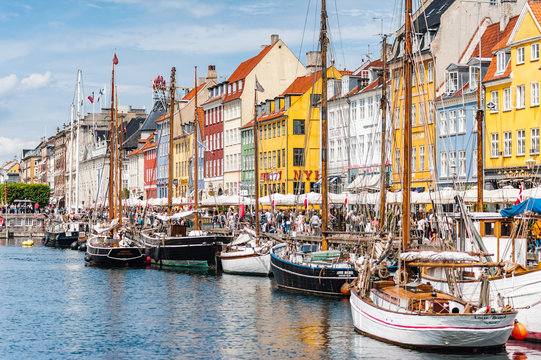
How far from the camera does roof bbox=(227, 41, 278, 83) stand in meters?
113

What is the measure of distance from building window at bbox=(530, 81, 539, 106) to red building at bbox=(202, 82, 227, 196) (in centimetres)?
5922

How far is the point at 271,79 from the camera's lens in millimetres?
113000

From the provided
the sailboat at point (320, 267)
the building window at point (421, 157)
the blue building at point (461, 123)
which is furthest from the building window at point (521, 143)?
the sailboat at point (320, 267)

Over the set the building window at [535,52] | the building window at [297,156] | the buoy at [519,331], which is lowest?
the buoy at [519,331]

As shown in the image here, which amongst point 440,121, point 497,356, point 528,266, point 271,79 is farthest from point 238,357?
point 271,79

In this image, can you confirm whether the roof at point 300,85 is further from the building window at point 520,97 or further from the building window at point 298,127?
the building window at point 520,97

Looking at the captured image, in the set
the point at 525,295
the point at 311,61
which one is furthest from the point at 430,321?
the point at 311,61

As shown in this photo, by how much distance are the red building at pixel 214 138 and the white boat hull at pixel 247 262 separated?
5854cm

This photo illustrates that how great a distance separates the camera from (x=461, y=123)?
7112 centimetres

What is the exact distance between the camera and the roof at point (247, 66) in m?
113

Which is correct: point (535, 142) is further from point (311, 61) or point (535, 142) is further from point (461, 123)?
point (311, 61)

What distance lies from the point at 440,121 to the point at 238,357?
44.6 metres

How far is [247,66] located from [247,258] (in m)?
62.4

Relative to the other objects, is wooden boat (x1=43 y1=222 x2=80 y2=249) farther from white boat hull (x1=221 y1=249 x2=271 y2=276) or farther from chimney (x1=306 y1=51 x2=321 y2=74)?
white boat hull (x1=221 y1=249 x2=271 y2=276)
